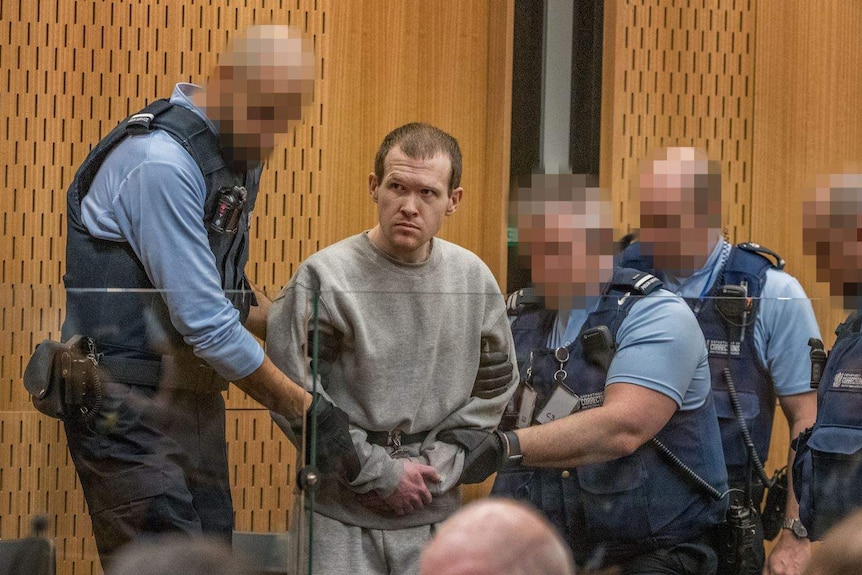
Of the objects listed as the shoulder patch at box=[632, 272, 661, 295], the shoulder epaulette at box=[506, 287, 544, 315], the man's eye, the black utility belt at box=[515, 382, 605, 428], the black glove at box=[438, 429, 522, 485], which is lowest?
the black glove at box=[438, 429, 522, 485]

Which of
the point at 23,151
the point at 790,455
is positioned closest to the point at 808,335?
the point at 790,455

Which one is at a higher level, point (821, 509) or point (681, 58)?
point (681, 58)

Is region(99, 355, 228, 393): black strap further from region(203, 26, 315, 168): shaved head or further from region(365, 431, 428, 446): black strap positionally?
region(203, 26, 315, 168): shaved head

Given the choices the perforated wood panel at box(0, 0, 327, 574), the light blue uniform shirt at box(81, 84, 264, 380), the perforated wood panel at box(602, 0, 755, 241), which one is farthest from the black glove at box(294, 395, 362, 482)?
the perforated wood panel at box(602, 0, 755, 241)

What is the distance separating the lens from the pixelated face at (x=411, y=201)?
215cm

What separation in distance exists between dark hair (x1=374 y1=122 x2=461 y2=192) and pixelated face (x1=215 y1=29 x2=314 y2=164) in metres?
0.20

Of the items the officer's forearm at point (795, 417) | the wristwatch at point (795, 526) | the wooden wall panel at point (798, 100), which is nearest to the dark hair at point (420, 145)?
the officer's forearm at point (795, 417)

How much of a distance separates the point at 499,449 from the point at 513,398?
90 millimetres

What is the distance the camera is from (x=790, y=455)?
2.10 metres

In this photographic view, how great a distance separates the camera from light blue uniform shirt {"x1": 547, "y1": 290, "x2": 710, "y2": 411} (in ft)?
6.75

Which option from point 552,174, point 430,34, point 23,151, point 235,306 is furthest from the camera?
point 430,34

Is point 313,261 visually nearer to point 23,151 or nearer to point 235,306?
point 235,306

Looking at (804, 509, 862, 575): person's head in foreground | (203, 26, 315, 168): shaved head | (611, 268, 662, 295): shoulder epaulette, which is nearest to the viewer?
(804, 509, 862, 575): person's head in foreground

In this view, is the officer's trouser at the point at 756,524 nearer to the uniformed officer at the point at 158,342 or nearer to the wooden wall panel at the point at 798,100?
the uniformed officer at the point at 158,342
